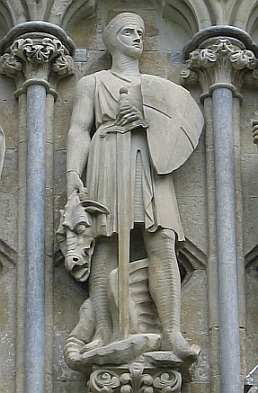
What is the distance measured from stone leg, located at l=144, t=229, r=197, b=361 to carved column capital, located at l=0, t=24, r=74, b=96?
1.26 meters

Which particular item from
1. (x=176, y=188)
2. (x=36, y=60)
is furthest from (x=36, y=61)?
(x=176, y=188)

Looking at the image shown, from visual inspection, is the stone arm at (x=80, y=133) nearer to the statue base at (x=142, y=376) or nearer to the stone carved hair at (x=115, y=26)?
the stone carved hair at (x=115, y=26)

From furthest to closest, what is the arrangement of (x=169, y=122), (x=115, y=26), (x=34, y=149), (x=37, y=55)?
(x=115, y=26)
(x=37, y=55)
(x=34, y=149)
(x=169, y=122)

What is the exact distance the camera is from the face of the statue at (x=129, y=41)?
11102 mm

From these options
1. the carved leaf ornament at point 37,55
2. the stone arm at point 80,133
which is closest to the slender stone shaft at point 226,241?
the stone arm at point 80,133

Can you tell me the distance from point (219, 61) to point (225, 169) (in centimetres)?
72

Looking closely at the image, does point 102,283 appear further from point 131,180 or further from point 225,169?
point 225,169

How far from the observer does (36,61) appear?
36.2ft

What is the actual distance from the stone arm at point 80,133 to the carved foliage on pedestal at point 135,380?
112cm

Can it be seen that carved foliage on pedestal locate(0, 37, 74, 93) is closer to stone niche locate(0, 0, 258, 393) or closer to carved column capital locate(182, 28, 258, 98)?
stone niche locate(0, 0, 258, 393)

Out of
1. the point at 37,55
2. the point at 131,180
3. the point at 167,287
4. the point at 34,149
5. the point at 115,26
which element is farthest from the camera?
the point at 115,26

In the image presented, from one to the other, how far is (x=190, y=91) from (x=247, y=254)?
3.81 ft

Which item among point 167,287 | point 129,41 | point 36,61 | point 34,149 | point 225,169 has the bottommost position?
point 167,287

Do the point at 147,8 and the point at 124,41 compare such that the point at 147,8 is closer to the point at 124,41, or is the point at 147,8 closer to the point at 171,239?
the point at 124,41
